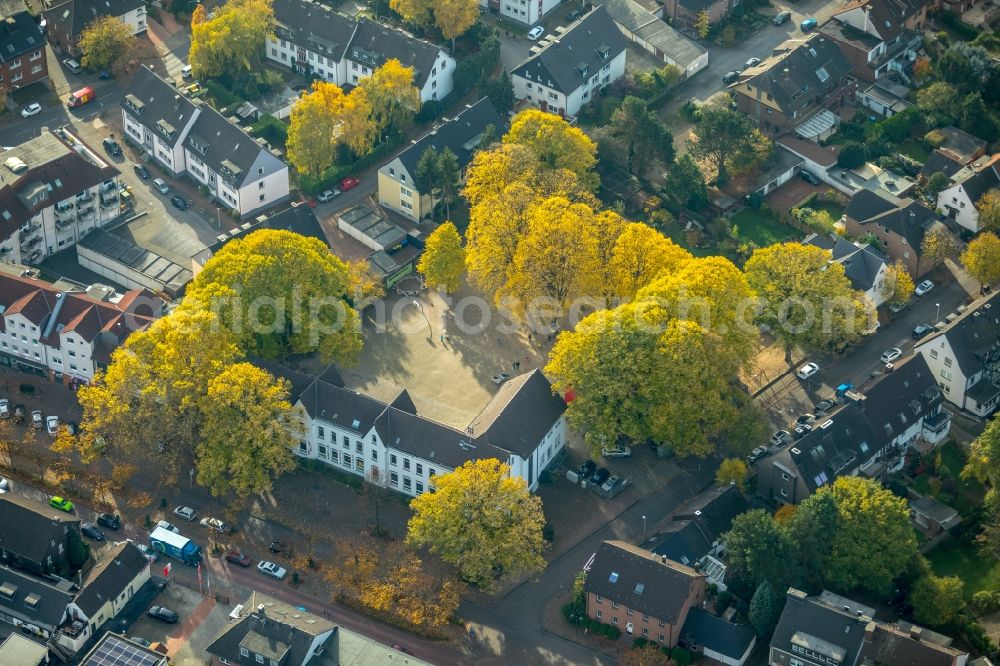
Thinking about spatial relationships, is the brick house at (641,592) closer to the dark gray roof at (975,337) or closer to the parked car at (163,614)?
the parked car at (163,614)

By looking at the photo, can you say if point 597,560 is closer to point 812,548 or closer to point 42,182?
point 812,548

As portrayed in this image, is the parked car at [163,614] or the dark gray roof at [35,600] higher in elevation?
the dark gray roof at [35,600]

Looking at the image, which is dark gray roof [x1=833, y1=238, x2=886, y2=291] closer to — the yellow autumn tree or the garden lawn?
the garden lawn

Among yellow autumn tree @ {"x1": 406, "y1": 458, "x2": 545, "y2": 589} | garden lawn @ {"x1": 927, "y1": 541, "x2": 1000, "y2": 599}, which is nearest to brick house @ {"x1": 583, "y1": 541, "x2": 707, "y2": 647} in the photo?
yellow autumn tree @ {"x1": 406, "y1": 458, "x2": 545, "y2": 589}

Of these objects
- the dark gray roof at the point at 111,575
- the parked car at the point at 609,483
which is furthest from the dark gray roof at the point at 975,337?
the dark gray roof at the point at 111,575

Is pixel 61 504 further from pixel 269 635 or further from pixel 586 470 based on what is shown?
pixel 586 470

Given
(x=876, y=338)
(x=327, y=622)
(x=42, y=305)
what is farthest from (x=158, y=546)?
(x=876, y=338)

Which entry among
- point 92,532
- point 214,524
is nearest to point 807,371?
point 214,524
